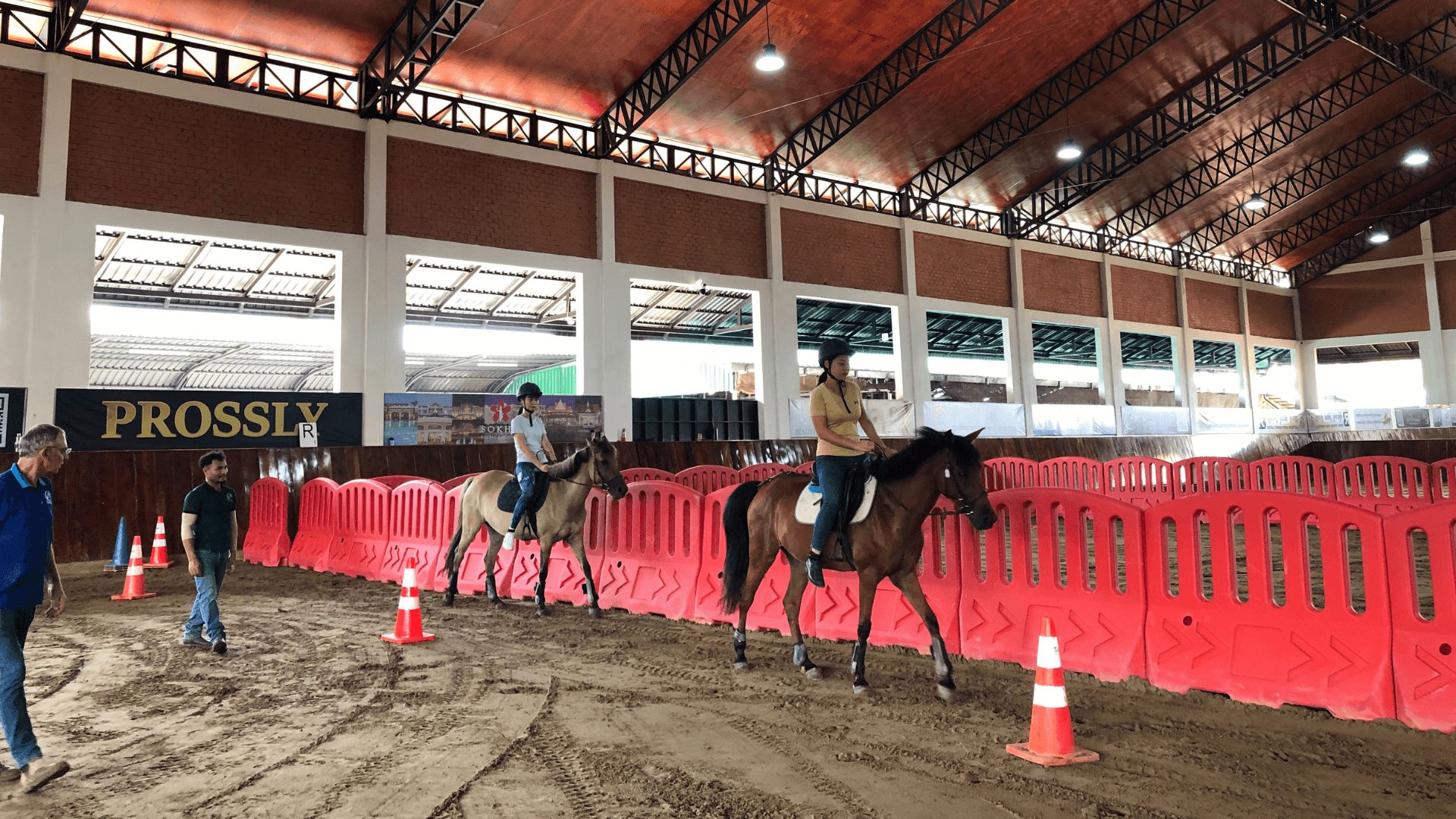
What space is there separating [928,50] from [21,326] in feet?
60.0

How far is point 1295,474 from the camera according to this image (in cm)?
1344

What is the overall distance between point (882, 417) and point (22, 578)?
2070cm

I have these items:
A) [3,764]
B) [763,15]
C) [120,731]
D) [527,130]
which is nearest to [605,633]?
[120,731]

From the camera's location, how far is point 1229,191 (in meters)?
29.2

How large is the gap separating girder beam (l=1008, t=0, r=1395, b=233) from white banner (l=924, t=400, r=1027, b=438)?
21.4 ft

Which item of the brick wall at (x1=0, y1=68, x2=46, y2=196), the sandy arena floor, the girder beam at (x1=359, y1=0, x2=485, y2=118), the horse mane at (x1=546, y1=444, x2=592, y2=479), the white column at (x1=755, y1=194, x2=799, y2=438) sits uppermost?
the girder beam at (x1=359, y1=0, x2=485, y2=118)

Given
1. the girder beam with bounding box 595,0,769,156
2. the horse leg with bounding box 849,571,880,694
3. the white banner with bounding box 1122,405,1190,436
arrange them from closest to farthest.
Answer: the horse leg with bounding box 849,571,880,694
the girder beam with bounding box 595,0,769,156
the white banner with bounding box 1122,405,1190,436

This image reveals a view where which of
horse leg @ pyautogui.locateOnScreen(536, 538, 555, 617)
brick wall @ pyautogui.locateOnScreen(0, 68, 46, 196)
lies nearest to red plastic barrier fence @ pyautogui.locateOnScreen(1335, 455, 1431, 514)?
horse leg @ pyautogui.locateOnScreen(536, 538, 555, 617)

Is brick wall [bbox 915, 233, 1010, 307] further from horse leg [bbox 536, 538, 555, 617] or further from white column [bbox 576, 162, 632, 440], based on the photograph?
horse leg [bbox 536, 538, 555, 617]

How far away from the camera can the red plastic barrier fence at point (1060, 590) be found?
5039 millimetres

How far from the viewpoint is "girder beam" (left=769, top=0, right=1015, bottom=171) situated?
17.4 m

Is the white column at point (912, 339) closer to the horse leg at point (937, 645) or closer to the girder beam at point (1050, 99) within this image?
the girder beam at point (1050, 99)

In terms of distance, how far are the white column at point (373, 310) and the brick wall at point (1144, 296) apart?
81.2ft

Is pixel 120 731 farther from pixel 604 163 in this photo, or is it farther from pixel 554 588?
pixel 604 163
